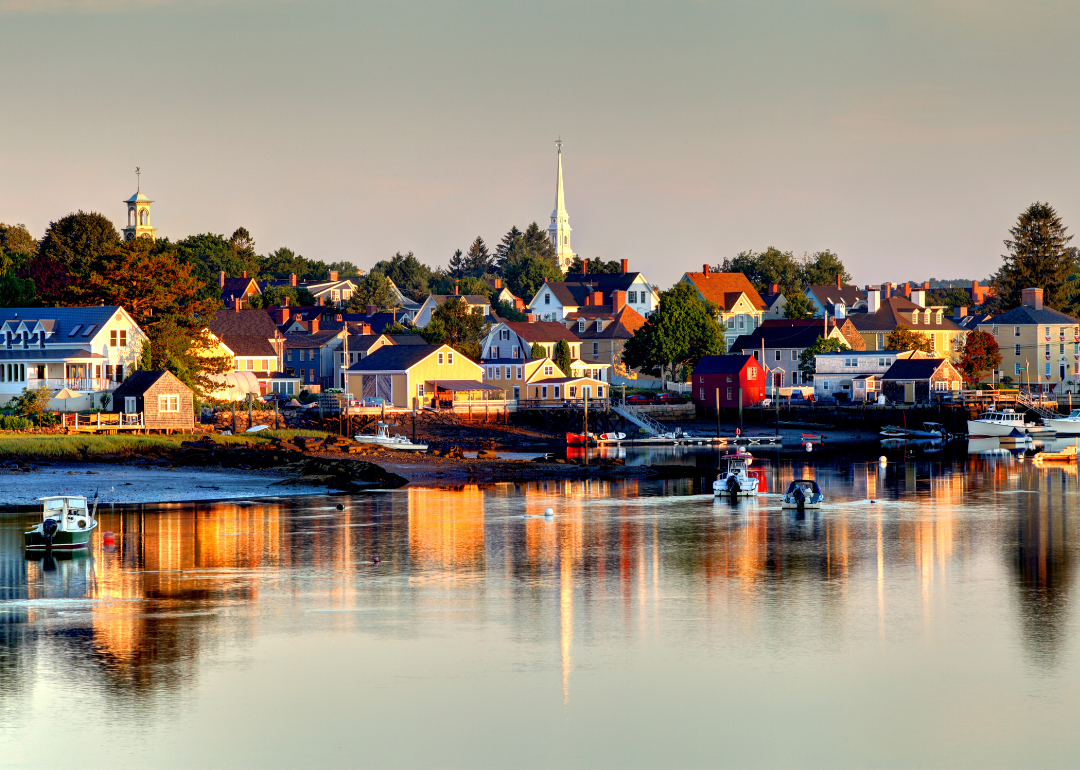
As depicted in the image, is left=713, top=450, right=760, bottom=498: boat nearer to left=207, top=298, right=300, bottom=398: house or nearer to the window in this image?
the window

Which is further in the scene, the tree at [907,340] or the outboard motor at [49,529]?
the tree at [907,340]

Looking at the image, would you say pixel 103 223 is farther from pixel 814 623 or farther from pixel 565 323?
pixel 814 623

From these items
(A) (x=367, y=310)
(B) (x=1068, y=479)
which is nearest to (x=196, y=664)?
(B) (x=1068, y=479)

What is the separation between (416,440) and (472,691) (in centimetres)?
6392

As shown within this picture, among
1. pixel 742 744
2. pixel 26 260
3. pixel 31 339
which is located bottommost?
pixel 742 744

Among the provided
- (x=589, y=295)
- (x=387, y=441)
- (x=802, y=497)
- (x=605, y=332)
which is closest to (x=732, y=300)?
(x=589, y=295)

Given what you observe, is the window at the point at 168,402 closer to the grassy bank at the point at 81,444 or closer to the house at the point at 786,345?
the grassy bank at the point at 81,444

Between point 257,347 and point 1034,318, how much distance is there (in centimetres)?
7541

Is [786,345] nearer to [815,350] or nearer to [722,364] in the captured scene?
[815,350]

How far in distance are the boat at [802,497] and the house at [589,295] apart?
104718mm

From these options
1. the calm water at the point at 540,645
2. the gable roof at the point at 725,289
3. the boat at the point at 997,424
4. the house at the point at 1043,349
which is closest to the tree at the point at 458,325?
the gable roof at the point at 725,289

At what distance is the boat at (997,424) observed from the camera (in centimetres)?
9844

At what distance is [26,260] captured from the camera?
484 ft

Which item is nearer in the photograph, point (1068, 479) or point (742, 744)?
point (742, 744)
